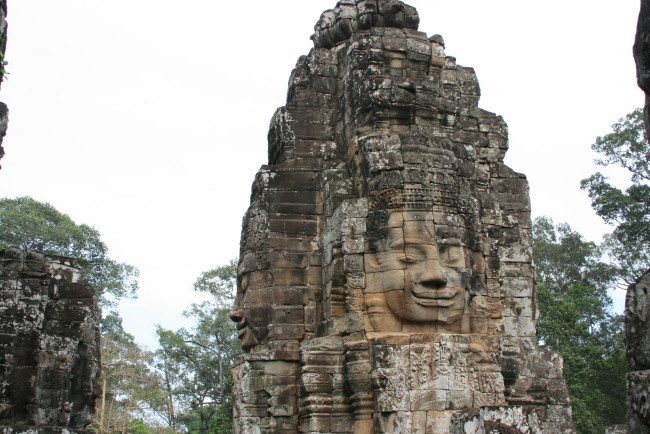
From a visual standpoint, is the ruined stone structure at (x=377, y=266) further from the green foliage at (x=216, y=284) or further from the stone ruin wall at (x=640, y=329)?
the green foliage at (x=216, y=284)

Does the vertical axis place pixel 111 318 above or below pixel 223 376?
above

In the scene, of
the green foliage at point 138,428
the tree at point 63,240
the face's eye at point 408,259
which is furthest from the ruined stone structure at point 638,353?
the tree at point 63,240

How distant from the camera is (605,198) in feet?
92.7

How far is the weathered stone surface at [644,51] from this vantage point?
11.1ft

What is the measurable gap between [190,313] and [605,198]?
68.1 ft

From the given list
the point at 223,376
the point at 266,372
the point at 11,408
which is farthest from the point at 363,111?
the point at 223,376

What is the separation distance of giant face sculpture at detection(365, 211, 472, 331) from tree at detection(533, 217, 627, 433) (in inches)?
741

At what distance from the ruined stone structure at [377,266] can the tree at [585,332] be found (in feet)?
53.4

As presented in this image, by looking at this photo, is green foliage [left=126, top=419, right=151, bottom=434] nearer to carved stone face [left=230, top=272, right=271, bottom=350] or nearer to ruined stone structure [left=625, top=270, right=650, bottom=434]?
carved stone face [left=230, top=272, right=271, bottom=350]

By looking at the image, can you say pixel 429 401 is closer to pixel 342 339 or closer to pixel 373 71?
pixel 342 339

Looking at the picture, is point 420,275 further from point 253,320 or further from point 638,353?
point 638,353

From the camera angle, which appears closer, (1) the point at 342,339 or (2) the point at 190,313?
(1) the point at 342,339

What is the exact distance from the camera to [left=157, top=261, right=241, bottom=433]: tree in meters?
35.1

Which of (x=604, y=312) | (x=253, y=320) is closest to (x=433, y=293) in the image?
(x=253, y=320)
